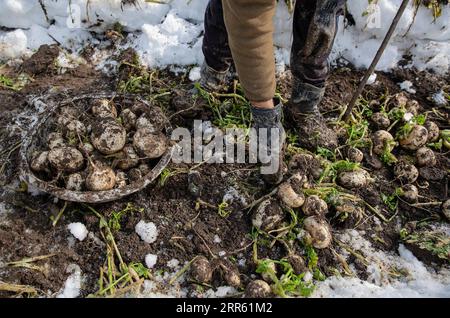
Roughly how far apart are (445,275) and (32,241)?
6.20ft

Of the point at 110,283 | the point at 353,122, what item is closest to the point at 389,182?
the point at 353,122

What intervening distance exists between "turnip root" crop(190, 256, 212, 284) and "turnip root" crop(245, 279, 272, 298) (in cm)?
18

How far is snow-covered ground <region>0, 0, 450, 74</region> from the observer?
2.66m

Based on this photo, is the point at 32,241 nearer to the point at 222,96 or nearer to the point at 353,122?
the point at 222,96

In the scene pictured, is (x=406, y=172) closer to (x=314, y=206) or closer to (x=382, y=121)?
(x=382, y=121)

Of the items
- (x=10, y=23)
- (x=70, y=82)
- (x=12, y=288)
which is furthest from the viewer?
(x=10, y=23)

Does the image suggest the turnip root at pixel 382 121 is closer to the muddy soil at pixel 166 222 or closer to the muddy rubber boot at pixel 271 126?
the muddy soil at pixel 166 222

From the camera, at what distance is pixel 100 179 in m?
1.91

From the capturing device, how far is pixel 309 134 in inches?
90.4

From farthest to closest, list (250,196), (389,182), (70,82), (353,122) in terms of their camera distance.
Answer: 1. (70,82)
2. (353,122)
3. (389,182)
4. (250,196)

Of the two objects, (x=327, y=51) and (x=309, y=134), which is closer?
(x=327, y=51)

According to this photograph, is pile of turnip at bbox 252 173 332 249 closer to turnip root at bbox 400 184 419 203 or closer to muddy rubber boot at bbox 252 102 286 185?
muddy rubber boot at bbox 252 102 286 185

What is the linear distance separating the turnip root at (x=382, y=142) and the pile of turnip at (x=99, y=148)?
3.74 ft

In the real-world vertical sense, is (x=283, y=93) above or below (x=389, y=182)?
above
